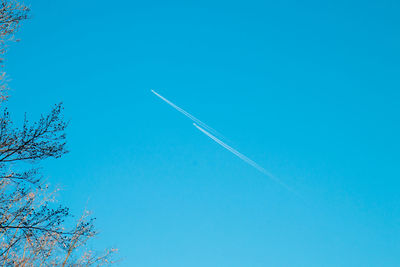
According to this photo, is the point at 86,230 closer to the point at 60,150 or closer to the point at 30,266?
the point at 60,150

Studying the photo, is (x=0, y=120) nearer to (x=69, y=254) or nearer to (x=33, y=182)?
(x=33, y=182)

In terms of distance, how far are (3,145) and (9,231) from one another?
6.57 ft

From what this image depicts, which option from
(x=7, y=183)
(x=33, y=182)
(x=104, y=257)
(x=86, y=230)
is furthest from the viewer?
(x=104, y=257)

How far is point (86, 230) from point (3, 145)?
2598 millimetres

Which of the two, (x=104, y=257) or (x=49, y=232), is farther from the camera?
(x=104, y=257)

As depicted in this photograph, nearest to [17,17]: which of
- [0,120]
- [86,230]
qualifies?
[0,120]

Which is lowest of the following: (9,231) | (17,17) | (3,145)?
(9,231)

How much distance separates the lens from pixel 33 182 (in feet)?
22.6

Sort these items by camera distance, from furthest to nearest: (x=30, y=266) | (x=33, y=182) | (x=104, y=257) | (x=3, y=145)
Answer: (x=104, y=257), (x=30, y=266), (x=33, y=182), (x=3, y=145)

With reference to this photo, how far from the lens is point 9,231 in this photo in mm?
7062

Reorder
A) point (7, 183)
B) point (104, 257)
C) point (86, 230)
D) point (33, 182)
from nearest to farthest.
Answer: point (33, 182), point (86, 230), point (7, 183), point (104, 257)

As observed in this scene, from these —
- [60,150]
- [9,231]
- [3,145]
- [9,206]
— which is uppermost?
[60,150]

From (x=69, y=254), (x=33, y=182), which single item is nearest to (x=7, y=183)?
(x=33, y=182)

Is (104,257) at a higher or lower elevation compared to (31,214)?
higher
